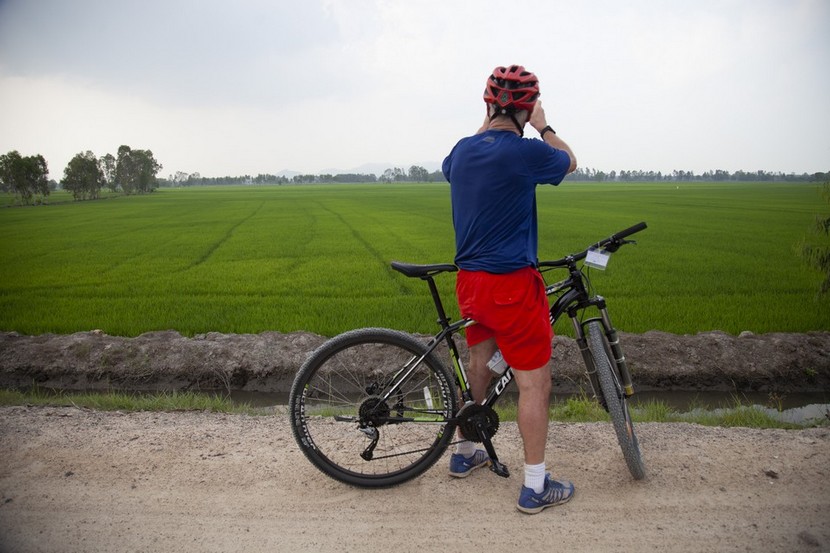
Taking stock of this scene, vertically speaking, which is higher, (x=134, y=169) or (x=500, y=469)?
(x=134, y=169)

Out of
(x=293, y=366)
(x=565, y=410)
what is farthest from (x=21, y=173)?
(x=565, y=410)

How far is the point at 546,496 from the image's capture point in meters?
2.71

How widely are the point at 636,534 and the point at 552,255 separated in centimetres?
1139

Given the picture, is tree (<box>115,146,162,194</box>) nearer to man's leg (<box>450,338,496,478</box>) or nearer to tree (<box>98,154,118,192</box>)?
tree (<box>98,154,118,192</box>)

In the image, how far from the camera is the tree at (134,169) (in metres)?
52.8

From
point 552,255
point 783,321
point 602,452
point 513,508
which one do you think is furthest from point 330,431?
point 552,255

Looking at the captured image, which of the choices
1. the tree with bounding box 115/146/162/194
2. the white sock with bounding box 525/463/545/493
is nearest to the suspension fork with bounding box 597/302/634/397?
the white sock with bounding box 525/463/545/493

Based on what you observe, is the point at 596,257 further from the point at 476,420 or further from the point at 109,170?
the point at 109,170

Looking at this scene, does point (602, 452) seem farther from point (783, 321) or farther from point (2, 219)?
point (2, 219)

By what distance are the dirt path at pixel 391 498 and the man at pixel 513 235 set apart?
293mm

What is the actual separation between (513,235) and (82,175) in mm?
46865

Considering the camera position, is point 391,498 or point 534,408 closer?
point 534,408

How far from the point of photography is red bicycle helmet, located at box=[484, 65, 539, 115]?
2.49 meters

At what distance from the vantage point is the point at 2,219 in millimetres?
23328
